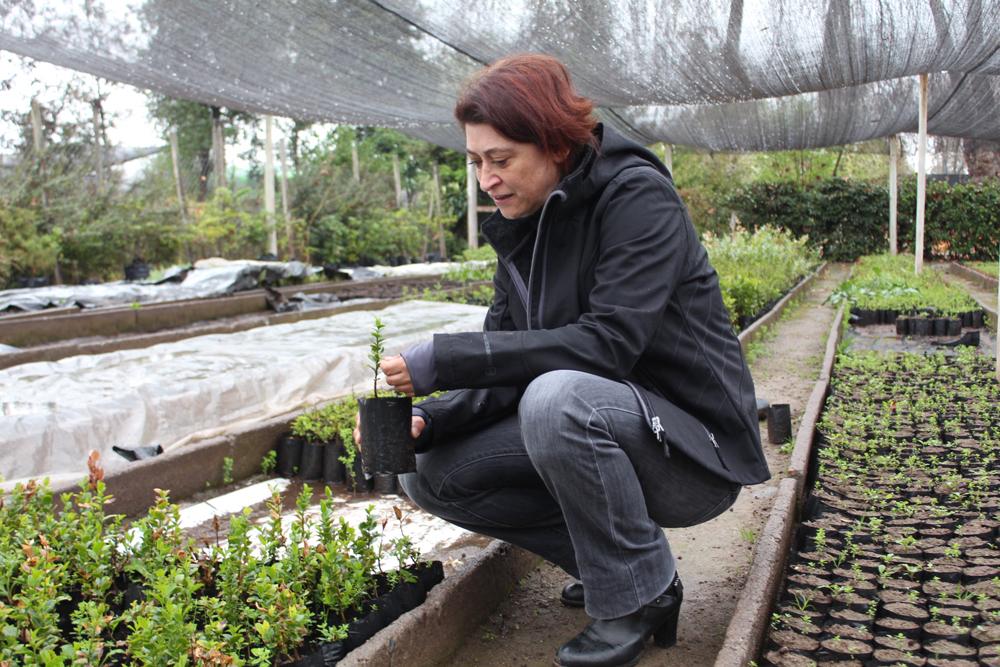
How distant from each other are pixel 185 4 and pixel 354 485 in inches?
115

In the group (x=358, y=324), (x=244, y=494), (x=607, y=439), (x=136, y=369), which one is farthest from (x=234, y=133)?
(x=607, y=439)

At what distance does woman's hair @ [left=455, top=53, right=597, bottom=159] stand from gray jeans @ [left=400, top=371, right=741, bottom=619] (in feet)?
1.72

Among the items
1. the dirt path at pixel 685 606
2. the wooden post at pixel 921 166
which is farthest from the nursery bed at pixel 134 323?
the wooden post at pixel 921 166

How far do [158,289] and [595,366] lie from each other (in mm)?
8619

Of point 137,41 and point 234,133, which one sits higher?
point 234,133

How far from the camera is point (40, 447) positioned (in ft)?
11.5

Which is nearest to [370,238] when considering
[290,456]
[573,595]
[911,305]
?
[911,305]

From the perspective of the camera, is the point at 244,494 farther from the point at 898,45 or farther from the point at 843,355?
the point at 898,45

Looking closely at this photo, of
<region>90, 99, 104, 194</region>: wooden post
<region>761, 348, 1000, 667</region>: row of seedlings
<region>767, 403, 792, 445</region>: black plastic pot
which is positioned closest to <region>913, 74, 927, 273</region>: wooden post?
<region>761, 348, 1000, 667</region>: row of seedlings

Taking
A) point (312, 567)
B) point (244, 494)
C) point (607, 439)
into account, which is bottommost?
point (244, 494)

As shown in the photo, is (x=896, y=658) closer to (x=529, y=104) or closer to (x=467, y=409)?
(x=467, y=409)

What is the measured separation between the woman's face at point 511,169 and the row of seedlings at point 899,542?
1125 millimetres

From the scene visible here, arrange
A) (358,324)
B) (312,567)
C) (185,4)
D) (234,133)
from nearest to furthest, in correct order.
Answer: (312,567) < (185,4) < (358,324) < (234,133)

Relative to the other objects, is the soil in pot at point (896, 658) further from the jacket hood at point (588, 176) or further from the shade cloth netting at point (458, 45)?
the shade cloth netting at point (458, 45)
